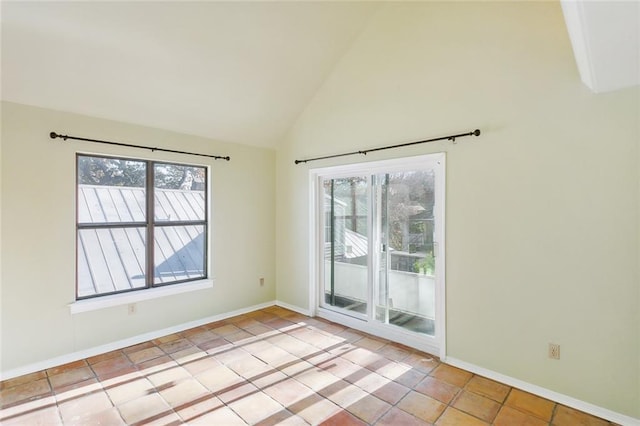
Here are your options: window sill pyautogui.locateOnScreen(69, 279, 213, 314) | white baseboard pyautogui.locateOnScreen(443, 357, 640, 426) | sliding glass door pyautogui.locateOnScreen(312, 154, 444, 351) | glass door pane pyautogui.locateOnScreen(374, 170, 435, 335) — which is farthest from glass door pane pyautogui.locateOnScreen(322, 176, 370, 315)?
window sill pyautogui.locateOnScreen(69, 279, 213, 314)

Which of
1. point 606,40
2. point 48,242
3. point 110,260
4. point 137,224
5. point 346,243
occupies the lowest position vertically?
point 110,260

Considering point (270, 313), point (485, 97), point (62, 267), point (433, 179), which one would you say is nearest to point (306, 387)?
point (270, 313)

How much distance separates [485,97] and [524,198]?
921mm

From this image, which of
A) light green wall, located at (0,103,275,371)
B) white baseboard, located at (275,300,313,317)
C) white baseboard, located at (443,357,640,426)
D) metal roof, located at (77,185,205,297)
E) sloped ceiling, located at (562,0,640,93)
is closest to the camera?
sloped ceiling, located at (562,0,640,93)

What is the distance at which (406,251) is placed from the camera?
3.37m

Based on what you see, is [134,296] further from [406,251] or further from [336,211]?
[406,251]

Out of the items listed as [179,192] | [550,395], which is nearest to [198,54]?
[179,192]

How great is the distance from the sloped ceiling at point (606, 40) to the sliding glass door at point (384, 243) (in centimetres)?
120

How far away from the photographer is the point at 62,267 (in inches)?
118

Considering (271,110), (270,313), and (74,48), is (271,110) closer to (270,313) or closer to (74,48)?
(74,48)

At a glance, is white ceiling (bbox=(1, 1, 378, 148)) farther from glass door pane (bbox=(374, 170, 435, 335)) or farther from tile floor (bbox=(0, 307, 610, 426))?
tile floor (bbox=(0, 307, 610, 426))

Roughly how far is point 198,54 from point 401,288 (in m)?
3.12

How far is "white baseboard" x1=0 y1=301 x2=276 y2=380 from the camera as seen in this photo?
2.74m

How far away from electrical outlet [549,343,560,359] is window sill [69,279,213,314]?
3.55 metres
